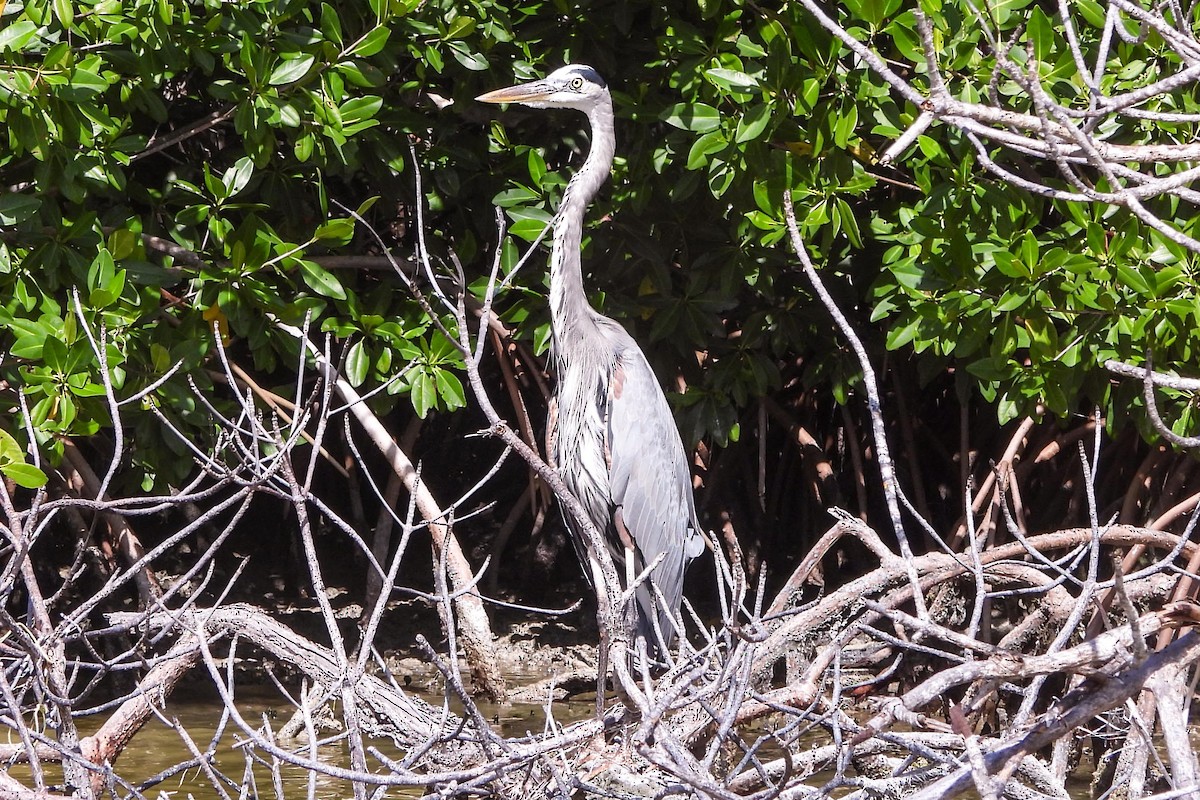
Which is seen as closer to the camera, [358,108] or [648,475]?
[358,108]

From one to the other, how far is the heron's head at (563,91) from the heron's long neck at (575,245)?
0.06 meters

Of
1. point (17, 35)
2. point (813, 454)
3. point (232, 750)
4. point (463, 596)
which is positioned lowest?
point (232, 750)

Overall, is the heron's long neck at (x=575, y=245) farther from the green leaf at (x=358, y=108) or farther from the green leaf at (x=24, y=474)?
the green leaf at (x=24, y=474)

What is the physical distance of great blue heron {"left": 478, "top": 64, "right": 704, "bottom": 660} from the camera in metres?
4.04

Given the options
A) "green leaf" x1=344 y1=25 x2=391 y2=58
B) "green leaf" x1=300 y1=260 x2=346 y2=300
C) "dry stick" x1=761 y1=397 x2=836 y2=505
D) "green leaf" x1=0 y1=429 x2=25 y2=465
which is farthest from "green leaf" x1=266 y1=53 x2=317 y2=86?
"dry stick" x1=761 y1=397 x2=836 y2=505

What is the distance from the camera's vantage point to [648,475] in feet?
14.2

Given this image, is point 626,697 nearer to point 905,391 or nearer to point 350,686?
point 350,686

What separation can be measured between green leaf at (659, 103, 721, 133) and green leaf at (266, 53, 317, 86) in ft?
3.50

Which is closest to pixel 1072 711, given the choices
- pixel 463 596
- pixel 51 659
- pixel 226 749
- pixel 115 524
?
pixel 51 659

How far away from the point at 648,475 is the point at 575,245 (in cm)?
86

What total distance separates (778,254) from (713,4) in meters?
0.93

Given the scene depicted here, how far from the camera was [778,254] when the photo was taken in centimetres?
427

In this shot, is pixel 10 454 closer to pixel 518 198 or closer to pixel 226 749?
pixel 518 198

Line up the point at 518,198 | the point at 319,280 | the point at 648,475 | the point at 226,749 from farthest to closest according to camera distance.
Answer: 1. the point at 226,749
2. the point at 648,475
3. the point at 518,198
4. the point at 319,280
